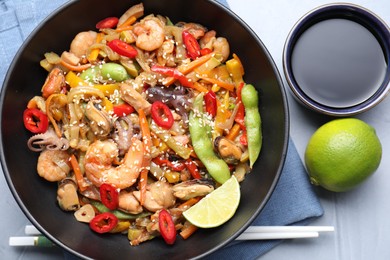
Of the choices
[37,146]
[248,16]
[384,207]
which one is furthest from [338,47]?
[37,146]

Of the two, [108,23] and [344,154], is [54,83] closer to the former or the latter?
[108,23]

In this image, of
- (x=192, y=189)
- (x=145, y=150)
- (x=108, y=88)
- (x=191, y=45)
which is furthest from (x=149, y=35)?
(x=192, y=189)

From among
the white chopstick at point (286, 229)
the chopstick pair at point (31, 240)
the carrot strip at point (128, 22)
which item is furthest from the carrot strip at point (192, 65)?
the chopstick pair at point (31, 240)

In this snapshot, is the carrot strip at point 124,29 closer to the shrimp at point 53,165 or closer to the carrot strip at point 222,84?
the carrot strip at point 222,84

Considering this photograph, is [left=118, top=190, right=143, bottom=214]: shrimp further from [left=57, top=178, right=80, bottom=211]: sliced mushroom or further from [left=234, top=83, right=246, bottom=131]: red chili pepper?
[left=234, top=83, right=246, bottom=131]: red chili pepper

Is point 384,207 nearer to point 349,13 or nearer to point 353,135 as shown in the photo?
point 353,135

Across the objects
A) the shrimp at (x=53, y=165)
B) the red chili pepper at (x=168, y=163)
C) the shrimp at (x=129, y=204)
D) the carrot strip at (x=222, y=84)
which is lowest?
the shrimp at (x=129, y=204)

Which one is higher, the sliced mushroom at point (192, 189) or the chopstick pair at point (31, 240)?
the sliced mushroom at point (192, 189)
